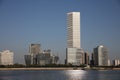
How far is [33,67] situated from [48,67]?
805cm

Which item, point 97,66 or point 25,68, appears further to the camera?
point 97,66

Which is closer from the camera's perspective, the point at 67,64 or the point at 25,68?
the point at 25,68

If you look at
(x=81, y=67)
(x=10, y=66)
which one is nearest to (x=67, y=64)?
(x=81, y=67)

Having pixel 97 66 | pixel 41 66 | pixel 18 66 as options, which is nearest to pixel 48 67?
pixel 41 66

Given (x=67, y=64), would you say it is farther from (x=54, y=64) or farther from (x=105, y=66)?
(x=105, y=66)

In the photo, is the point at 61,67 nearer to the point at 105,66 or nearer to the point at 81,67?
the point at 81,67

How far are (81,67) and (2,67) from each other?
42.9m

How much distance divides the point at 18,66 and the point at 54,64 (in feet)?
64.5

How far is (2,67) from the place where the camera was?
7224 inches

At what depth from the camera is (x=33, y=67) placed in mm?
188000

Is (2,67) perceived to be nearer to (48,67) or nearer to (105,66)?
(48,67)

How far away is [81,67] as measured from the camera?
194 meters

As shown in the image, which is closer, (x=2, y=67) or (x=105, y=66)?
(x=2, y=67)

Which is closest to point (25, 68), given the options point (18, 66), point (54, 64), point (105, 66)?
point (18, 66)
